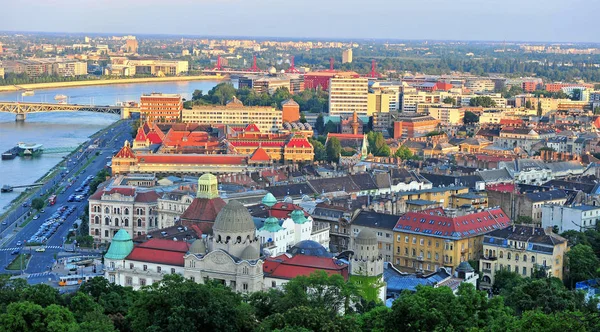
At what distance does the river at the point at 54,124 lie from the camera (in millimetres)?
48281

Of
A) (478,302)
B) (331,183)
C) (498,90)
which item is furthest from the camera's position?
(498,90)

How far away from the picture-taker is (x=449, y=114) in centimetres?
6500

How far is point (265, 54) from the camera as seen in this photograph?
175625 mm

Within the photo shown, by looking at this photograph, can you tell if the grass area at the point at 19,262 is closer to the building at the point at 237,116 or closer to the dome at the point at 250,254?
the dome at the point at 250,254

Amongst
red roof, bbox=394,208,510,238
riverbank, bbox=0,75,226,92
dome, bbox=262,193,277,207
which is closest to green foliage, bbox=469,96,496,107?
red roof, bbox=394,208,510,238

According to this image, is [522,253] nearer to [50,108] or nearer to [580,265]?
[580,265]

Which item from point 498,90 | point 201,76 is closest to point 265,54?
point 201,76

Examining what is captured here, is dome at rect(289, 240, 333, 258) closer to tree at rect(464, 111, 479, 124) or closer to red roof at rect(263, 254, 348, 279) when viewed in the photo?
red roof at rect(263, 254, 348, 279)

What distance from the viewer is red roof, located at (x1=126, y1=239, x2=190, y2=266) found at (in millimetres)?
24312

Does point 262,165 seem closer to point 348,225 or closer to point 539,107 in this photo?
point 348,225

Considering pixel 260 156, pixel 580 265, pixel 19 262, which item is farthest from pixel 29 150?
pixel 580 265

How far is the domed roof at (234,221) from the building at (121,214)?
879cm

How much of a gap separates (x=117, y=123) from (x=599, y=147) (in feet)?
108

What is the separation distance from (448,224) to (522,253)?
2.16m
